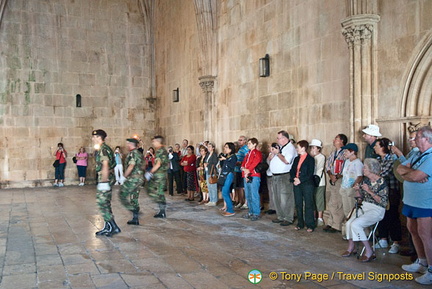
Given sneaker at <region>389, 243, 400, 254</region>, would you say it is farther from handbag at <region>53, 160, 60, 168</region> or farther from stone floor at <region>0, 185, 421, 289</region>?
handbag at <region>53, 160, 60, 168</region>

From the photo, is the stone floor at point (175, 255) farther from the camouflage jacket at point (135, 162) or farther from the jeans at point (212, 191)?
the jeans at point (212, 191)

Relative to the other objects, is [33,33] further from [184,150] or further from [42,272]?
[42,272]

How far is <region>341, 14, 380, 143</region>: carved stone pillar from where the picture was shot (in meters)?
6.38

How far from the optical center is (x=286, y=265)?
4.86 metres

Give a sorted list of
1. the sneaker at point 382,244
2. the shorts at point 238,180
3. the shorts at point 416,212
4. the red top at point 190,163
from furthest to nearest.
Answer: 1. the red top at point 190,163
2. the shorts at point 238,180
3. the sneaker at point 382,244
4. the shorts at point 416,212

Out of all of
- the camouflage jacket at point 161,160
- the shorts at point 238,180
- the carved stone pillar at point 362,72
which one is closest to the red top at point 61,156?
the shorts at point 238,180

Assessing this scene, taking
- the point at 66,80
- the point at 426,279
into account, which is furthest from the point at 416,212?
the point at 66,80

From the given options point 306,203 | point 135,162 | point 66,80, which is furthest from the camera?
point 66,80

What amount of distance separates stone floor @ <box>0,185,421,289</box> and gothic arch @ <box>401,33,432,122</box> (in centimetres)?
197

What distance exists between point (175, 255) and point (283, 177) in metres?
2.75

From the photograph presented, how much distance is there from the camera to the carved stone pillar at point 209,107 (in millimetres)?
11508

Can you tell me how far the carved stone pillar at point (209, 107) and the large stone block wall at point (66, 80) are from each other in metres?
5.06

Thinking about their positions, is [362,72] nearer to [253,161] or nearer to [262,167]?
[253,161]

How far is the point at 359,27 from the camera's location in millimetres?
6379
